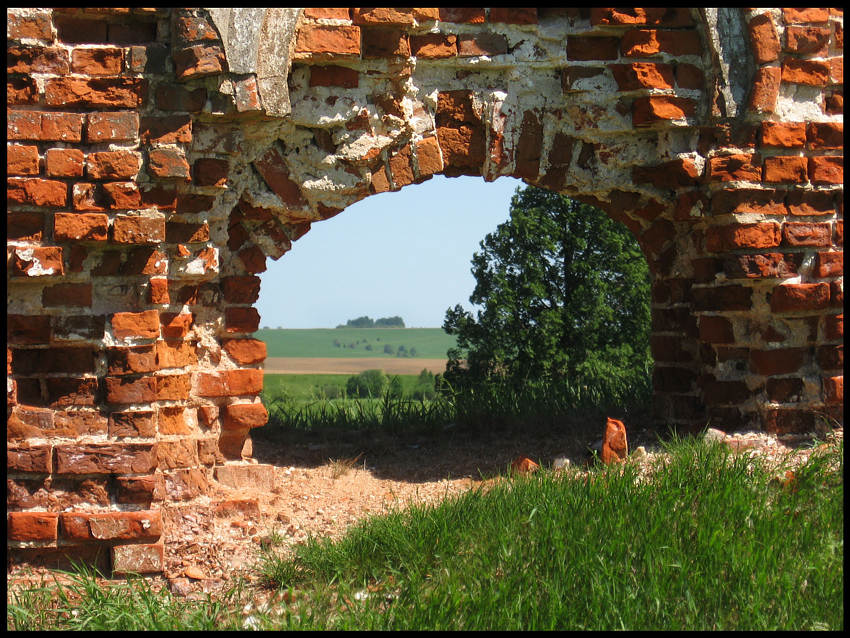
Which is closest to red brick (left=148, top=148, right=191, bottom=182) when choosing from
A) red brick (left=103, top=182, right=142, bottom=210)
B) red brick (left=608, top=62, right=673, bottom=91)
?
red brick (left=103, top=182, right=142, bottom=210)

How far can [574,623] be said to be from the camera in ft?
8.79

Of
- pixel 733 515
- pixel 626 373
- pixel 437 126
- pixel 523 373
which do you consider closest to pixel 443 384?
pixel 523 373

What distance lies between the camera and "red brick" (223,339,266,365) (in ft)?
14.0

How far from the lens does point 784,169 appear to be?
4.20 metres

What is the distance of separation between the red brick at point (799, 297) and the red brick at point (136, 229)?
9.26ft

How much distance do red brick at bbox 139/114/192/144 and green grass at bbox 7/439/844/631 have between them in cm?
175

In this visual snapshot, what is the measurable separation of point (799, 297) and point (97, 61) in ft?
10.8

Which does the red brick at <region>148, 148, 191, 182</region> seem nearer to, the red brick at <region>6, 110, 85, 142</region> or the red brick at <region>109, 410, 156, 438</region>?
the red brick at <region>6, 110, 85, 142</region>

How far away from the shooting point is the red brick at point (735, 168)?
420cm

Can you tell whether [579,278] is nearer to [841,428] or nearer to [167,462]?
[841,428]

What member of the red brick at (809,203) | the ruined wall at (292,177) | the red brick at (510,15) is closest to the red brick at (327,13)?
the ruined wall at (292,177)

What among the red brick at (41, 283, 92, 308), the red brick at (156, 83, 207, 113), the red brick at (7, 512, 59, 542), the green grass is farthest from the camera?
the red brick at (156, 83, 207, 113)

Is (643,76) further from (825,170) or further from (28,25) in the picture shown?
(28,25)

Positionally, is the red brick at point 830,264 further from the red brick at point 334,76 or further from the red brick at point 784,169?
the red brick at point 334,76
